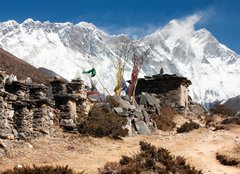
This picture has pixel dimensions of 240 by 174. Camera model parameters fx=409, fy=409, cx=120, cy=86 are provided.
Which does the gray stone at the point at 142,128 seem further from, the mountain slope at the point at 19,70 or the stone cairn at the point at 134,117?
the mountain slope at the point at 19,70

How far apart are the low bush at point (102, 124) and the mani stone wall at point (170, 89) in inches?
556

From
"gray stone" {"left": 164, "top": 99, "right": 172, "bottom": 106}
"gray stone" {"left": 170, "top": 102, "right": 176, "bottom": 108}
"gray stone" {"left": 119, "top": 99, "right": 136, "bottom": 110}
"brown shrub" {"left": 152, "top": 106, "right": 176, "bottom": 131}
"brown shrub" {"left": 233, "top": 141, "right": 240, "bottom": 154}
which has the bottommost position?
"brown shrub" {"left": 233, "top": 141, "right": 240, "bottom": 154}

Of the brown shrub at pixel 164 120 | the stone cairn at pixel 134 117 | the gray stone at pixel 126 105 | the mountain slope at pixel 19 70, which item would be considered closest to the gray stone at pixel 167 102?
the brown shrub at pixel 164 120

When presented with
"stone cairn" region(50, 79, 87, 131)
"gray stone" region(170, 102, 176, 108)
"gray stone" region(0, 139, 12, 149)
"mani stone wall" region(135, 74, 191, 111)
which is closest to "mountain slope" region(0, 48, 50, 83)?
"mani stone wall" region(135, 74, 191, 111)

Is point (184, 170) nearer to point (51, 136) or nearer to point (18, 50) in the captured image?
point (51, 136)

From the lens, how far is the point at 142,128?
2212 cm

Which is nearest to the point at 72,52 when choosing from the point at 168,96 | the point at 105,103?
the point at 168,96

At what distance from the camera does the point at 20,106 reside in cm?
1565

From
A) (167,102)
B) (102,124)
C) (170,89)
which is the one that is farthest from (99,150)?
(170,89)

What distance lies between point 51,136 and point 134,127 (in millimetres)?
6547

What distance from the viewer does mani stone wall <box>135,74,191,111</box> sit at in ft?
114

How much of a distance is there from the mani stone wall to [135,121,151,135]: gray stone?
1202 centimetres

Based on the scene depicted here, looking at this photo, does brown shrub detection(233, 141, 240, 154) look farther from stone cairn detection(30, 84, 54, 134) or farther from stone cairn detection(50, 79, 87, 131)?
stone cairn detection(30, 84, 54, 134)

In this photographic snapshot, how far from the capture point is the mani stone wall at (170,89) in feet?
114
